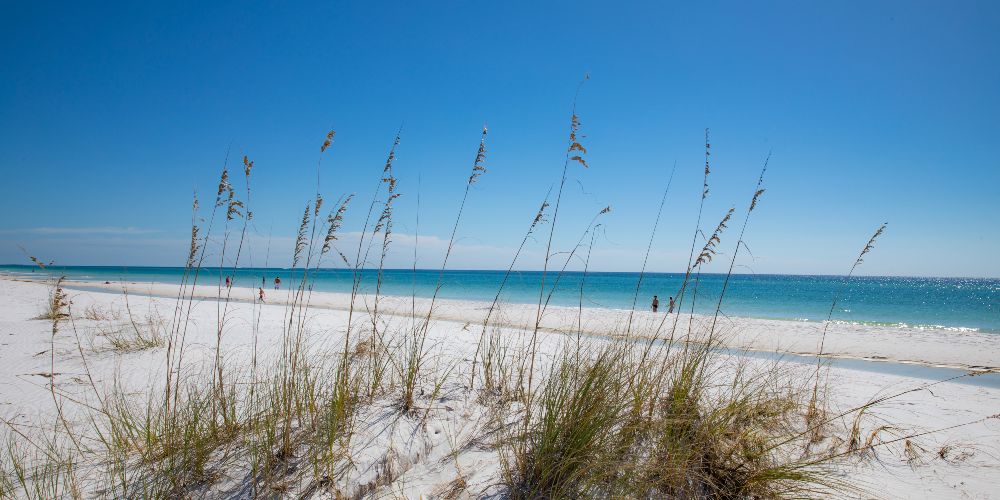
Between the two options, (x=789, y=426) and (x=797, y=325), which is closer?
(x=789, y=426)

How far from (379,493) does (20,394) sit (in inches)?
146

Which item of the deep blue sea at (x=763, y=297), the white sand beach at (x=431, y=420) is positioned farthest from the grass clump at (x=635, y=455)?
the deep blue sea at (x=763, y=297)

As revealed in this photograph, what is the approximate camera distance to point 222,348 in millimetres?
5340

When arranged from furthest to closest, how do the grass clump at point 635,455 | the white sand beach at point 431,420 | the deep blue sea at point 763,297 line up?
the deep blue sea at point 763,297 < the white sand beach at point 431,420 < the grass clump at point 635,455

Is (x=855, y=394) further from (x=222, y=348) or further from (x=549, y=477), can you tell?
(x=222, y=348)

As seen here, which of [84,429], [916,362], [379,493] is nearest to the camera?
[379,493]

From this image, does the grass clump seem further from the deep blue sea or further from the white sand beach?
the deep blue sea

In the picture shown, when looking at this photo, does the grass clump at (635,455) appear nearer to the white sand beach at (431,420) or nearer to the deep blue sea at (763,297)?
the white sand beach at (431,420)

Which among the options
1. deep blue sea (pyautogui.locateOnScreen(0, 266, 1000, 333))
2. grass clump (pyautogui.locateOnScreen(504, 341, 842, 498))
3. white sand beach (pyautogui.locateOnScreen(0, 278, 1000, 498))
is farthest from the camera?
deep blue sea (pyautogui.locateOnScreen(0, 266, 1000, 333))

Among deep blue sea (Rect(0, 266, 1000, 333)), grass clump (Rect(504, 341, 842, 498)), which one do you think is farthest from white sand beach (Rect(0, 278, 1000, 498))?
deep blue sea (Rect(0, 266, 1000, 333))

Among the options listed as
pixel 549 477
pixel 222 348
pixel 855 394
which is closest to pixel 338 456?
pixel 549 477

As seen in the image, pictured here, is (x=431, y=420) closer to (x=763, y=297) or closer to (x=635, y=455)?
(x=635, y=455)

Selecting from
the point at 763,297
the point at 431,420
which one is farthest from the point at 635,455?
the point at 763,297

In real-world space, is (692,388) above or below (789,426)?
above
